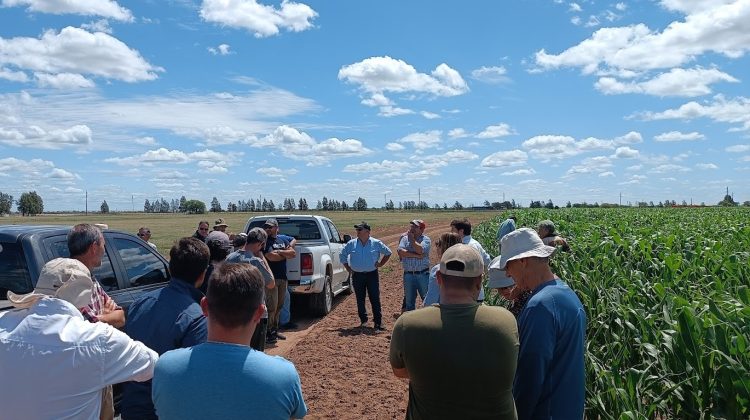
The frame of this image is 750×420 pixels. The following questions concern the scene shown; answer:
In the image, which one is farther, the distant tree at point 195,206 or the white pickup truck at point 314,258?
the distant tree at point 195,206

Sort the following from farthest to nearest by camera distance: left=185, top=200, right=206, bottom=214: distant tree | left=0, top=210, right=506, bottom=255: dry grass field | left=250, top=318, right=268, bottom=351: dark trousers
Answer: left=185, top=200, right=206, bottom=214: distant tree, left=0, top=210, right=506, bottom=255: dry grass field, left=250, top=318, right=268, bottom=351: dark trousers

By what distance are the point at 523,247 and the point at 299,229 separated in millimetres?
8830

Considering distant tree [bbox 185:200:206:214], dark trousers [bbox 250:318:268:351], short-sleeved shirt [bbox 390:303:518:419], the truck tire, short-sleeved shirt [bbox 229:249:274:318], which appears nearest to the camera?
short-sleeved shirt [bbox 390:303:518:419]

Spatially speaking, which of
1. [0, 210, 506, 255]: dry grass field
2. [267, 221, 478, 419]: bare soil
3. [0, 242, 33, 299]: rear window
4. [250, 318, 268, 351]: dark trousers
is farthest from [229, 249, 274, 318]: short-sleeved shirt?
[0, 210, 506, 255]: dry grass field

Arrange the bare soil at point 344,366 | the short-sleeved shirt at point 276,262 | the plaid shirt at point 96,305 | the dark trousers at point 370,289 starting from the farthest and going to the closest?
1. the dark trousers at point 370,289
2. the short-sleeved shirt at point 276,262
3. the bare soil at point 344,366
4. the plaid shirt at point 96,305

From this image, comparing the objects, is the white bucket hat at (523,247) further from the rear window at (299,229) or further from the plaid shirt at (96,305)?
the rear window at (299,229)

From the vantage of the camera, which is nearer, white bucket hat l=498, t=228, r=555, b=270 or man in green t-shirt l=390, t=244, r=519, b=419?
man in green t-shirt l=390, t=244, r=519, b=419

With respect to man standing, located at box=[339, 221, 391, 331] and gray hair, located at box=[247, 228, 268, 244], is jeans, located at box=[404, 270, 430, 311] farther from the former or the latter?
gray hair, located at box=[247, 228, 268, 244]

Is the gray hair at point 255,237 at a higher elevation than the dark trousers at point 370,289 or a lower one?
higher

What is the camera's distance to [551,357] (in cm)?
302

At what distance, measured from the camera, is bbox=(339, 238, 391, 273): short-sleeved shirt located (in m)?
10.0

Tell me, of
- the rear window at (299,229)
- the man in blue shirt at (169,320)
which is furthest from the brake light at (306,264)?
the man in blue shirt at (169,320)

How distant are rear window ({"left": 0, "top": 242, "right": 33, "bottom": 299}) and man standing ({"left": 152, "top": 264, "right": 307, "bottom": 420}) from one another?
9.07 feet

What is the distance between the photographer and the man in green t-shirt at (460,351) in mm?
2791
